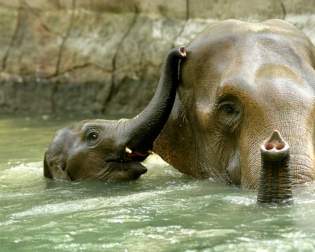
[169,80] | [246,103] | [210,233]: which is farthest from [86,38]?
[210,233]

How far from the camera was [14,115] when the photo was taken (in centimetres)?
1505

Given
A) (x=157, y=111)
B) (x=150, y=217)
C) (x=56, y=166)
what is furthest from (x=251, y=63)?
(x=56, y=166)

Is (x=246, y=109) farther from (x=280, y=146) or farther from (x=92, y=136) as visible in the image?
(x=92, y=136)

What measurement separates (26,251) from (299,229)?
1.38m

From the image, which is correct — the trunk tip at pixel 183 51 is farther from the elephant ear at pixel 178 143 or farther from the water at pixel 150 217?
the water at pixel 150 217

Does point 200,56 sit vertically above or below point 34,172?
above

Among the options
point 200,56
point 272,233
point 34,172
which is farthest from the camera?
point 34,172

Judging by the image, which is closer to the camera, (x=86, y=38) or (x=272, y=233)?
(x=272, y=233)

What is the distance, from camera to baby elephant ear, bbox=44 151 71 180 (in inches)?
323

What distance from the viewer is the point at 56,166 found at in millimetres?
8250

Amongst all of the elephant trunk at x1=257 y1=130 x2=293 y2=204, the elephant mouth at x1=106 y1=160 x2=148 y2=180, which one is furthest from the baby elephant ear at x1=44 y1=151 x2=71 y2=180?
the elephant trunk at x1=257 y1=130 x2=293 y2=204

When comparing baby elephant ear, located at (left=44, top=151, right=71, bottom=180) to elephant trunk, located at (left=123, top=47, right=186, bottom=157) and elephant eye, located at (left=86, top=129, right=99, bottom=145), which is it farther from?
elephant trunk, located at (left=123, top=47, right=186, bottom=157)

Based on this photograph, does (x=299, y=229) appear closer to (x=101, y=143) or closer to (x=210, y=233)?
(x=210, y=233)

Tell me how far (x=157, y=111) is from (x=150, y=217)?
1796 millimetres
